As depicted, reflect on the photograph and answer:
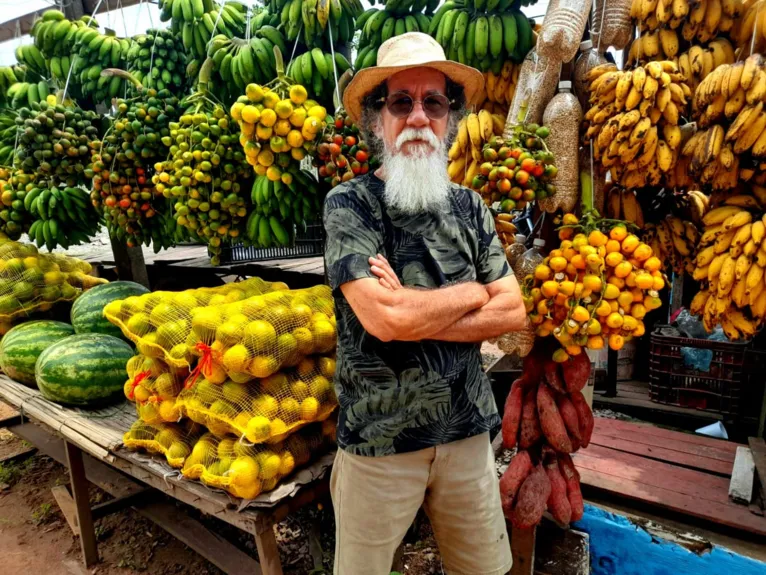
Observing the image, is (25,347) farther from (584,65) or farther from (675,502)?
(675,502)

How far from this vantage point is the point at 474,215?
185 cm

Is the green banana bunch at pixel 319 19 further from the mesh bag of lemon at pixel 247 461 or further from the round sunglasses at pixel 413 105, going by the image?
the mesh bag of lemon at pixel 247 461

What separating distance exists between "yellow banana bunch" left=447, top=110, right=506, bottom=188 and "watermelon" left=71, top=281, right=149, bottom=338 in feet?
9.31

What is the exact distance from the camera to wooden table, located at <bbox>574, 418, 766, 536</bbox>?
234 centimetres

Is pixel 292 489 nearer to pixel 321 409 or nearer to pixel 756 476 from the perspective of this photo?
pixel 321 409

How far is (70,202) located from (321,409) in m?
2.76

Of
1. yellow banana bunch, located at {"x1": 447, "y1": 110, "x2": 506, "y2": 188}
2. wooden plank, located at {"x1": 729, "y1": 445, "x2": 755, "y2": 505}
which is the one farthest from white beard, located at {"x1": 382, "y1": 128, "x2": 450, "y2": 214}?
wooden plank, located at {"x1": 729, "y1": 445, "x2": 755, "y2": 505}

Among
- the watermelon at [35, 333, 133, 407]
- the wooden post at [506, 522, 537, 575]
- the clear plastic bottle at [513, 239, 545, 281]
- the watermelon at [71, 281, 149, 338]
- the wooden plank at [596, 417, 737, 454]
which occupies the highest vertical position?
the clear plastic bottle at [513, 239, 545, 281]

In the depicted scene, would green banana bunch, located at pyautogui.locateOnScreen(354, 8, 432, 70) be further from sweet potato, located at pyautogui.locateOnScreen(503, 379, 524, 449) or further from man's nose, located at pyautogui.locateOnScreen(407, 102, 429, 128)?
sweet potato, located at pyautogui.locateOnScreen(503, 379, 524, 449)

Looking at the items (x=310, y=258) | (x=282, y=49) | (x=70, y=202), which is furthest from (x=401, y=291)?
(x=310, y=258)

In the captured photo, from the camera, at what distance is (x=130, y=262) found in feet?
15.0

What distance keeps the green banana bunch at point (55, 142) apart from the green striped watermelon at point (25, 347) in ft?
3.63

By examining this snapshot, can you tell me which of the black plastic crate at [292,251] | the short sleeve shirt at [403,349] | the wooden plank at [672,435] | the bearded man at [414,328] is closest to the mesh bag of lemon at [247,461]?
the bearded man at [414,328]

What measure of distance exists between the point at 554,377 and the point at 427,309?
1.03 metres
